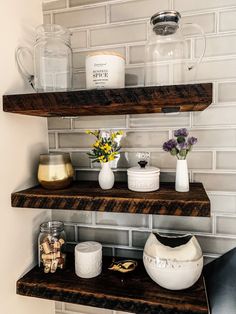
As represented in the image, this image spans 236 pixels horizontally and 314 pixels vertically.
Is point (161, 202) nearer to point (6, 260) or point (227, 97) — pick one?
point (227, 97)

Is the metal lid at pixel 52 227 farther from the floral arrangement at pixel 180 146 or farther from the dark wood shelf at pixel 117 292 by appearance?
the floral arrangement at pixel 180 146

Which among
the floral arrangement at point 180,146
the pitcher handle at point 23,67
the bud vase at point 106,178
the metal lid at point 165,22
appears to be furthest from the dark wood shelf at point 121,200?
the metal lid at point 165,22

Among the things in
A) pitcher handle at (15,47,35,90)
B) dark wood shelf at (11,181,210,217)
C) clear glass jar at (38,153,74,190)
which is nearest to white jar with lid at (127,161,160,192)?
dark wood shelf at (11,181,210,217)

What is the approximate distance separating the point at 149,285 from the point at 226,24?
2.99 ft

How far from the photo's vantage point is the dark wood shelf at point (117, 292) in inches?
30.9

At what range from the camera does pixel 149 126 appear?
98 centimetres

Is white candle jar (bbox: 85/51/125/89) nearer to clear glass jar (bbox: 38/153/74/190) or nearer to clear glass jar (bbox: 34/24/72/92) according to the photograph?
clear glass jar (bbox: 34/24/72/92)

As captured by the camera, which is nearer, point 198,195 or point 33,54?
point 198,195

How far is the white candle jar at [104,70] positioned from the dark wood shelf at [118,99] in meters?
0.05

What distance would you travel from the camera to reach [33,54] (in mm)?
963

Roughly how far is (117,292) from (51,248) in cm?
29

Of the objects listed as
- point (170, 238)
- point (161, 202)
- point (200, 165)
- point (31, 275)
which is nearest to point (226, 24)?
point (200, 165)

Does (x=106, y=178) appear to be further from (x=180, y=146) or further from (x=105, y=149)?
(x=180, y=146)

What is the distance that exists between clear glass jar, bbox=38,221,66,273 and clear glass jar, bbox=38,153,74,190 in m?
0.18
